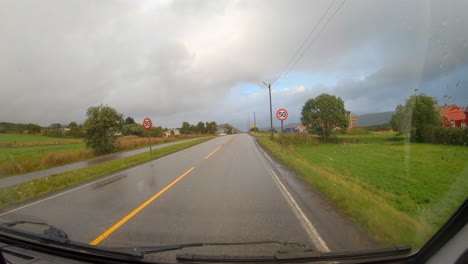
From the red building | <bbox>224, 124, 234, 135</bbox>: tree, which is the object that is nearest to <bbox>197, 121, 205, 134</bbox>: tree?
<bbox>224, 124, 234, 135</bbox>: tree

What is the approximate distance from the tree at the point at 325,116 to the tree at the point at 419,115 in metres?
32.5

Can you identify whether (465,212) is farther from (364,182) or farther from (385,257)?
Result: (364,182)

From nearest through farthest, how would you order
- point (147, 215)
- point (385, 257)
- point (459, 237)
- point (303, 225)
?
point (459, 237), point (385, 257), point (303, 225), point (147, 215)

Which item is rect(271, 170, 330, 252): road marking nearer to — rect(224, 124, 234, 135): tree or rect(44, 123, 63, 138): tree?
rect(44, 123, 63, 138): tree

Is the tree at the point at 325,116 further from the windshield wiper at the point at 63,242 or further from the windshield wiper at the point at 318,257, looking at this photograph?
the windshield wiper at the point at 63,242

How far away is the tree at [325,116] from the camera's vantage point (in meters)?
37.7

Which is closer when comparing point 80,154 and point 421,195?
point 421,195

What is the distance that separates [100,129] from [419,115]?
2825cm

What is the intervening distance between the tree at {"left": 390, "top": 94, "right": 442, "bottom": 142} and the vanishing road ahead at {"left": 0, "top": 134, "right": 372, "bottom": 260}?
8.91 ft

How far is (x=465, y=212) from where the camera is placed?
2.00m

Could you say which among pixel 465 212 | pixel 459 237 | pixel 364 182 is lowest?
pixel 364 182

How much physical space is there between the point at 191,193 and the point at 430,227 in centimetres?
522

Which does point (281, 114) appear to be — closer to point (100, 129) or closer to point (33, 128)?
point (100, 129)

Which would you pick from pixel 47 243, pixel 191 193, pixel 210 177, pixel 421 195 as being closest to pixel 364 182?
pixel 421 195
